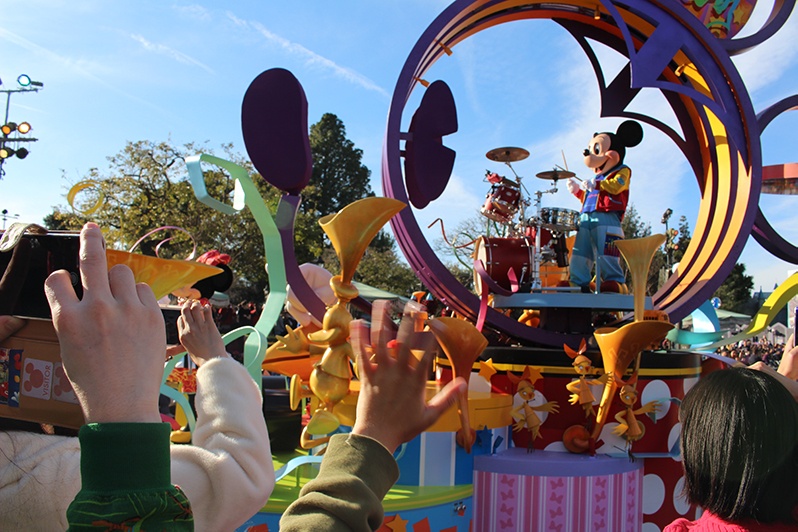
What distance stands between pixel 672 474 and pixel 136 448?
4451 millimetres

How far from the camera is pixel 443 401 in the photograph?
3.26 ft

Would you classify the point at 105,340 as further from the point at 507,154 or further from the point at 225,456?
the point at 507,154

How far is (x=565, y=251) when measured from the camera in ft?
20.1

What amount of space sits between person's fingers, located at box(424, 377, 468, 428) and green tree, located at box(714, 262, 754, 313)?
103 feet

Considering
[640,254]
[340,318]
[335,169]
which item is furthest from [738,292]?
[340,318]

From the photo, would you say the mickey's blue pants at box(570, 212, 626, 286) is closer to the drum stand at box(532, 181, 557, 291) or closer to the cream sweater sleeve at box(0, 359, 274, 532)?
the drum stand at box(532, 181, 557, 291)

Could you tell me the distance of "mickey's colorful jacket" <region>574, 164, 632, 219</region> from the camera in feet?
16.5

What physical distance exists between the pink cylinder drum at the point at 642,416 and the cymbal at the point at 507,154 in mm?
1967

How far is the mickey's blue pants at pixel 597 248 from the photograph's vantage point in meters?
5.09

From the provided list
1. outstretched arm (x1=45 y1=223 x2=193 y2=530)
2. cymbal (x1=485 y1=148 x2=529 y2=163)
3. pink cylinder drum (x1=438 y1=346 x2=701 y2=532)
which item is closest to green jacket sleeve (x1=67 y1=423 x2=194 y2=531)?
outstretched arm (x1=45 y1=223 x2=193 y2=530)

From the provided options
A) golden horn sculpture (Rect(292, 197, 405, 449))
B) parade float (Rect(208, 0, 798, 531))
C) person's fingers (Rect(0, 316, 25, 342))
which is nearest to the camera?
person's fingers (Rect(0, 316, 25, 342))

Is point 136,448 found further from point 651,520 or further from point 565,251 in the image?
point 565,251

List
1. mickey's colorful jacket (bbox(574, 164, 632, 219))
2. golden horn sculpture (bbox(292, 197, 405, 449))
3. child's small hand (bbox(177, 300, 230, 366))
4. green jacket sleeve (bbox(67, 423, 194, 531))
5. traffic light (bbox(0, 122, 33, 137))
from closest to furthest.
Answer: green jacket sleeve (bbox(67, 423, 194, 531)) < child's small hand (bbox(177, 300, 230, 366)) < golden horn sculpture (bbox(292, 197, 405, 449)) < mickey's colorful jacket (bbox(574, 164, 632, 219)) < traffic light (bbox(0, 122, 33, 137))

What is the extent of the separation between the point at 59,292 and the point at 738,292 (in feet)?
108
